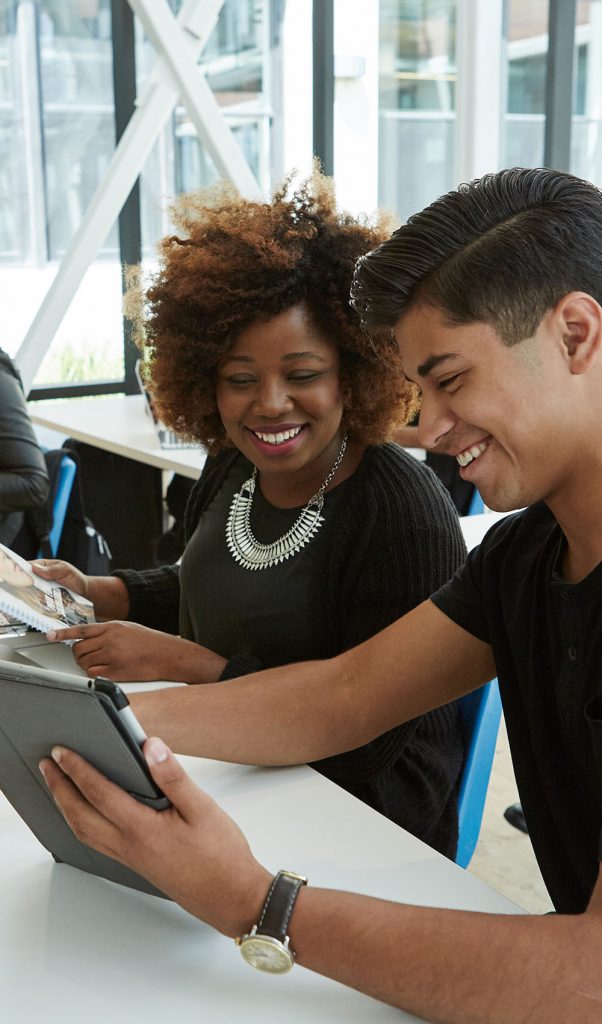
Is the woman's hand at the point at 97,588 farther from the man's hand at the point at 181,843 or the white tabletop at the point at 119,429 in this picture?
the white tabletop at the point at 119,429

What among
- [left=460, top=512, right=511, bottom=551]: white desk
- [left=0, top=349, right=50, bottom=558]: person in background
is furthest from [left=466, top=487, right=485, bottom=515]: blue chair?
[left=0, top=349, right=50, bottom=558]: person in background

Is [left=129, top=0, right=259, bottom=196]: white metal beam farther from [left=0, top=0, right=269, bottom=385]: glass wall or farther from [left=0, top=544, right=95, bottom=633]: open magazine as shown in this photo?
[left=0, top=544, right=95, bottom=633]: open magazine

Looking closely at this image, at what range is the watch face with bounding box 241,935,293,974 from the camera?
895mm

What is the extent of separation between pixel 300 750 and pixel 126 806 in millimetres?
400

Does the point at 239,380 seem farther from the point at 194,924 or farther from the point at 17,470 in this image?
the point at 17,470

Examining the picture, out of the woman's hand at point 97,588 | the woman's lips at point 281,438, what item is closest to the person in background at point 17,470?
the woman's hand at point 97,588

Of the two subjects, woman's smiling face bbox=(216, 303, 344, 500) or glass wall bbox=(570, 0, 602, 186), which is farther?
glass wall bbox=(570, 0, 602, 186)

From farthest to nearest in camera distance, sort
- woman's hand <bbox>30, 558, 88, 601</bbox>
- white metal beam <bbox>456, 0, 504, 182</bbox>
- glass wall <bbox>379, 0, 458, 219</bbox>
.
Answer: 1. glass wall <bbox>379, 0, 458, 219</bbox>
2. white metal beam <bbox>456, 0, 504, 182</bbox>
3. woman's hand <bbox>30, 558, 88, 601</bbox>

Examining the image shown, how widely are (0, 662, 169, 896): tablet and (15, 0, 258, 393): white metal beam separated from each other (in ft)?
12.9

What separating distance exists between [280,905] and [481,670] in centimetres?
48

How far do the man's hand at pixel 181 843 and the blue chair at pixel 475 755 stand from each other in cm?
63

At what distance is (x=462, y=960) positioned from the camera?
2.82 ft

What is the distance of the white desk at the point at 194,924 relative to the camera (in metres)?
A: 0.88

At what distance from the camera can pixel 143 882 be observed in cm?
104
